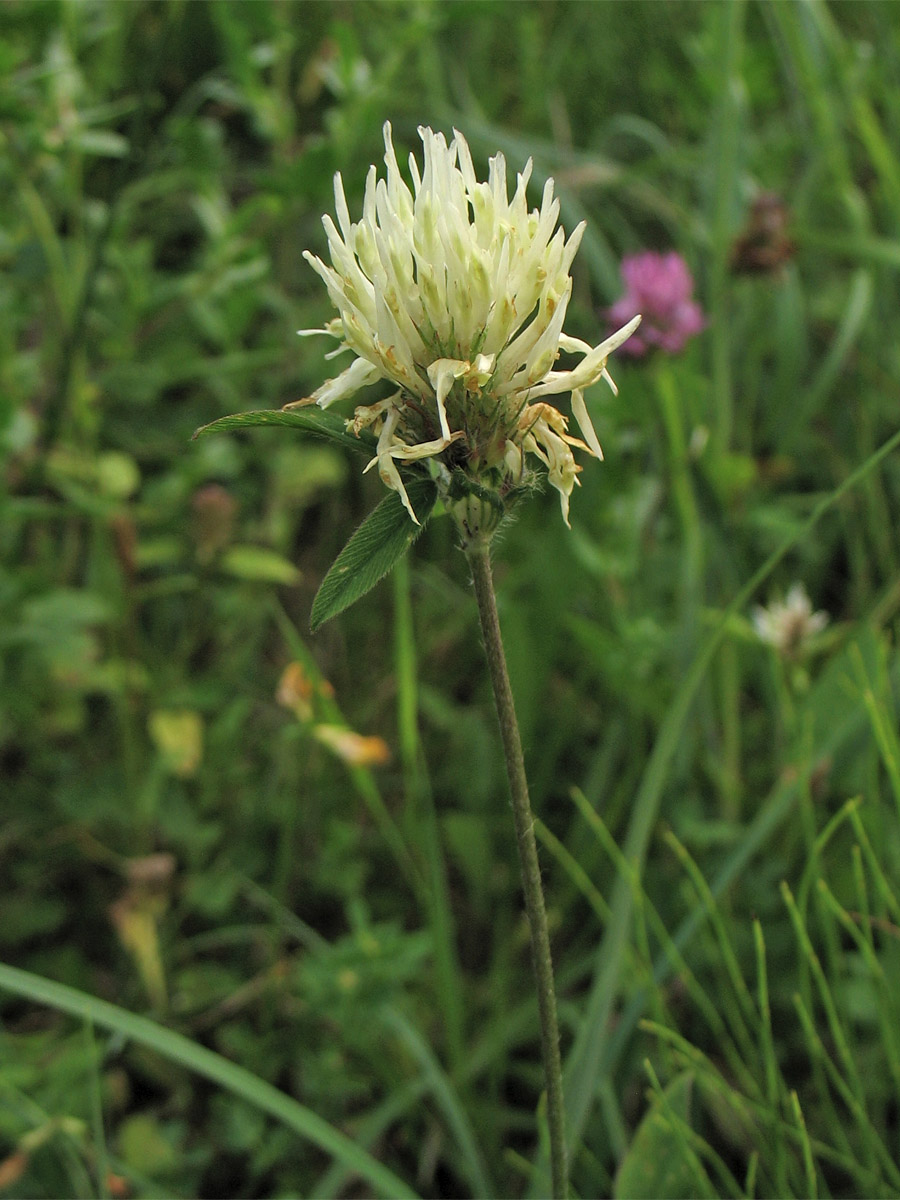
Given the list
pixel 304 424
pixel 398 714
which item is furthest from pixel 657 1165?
pixel 398 714

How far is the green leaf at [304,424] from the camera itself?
704 mm

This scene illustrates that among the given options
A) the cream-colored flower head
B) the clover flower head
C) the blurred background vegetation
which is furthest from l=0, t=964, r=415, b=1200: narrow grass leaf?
the clover flower head

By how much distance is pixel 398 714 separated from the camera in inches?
75.0

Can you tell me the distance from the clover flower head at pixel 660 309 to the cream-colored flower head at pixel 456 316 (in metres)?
1.08

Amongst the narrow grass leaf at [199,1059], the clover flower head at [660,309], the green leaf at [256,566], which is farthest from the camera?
the clover flower head at [660,309]

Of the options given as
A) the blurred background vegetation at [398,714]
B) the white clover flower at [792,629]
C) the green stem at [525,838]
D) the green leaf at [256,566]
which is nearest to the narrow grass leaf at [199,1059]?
the blurred background vegetation at [398,714]

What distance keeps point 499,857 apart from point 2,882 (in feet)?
2.62

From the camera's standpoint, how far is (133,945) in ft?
5.07

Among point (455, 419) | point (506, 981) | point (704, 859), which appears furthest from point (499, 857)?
point (455, 419)

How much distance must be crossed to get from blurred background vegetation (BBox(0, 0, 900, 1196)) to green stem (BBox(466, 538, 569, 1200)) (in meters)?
0.20

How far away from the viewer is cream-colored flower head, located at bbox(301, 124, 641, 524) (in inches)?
27.7

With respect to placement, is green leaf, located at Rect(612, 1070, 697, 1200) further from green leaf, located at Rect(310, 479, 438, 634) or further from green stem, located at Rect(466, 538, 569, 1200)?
green leaf, located at Rect(310, 479, 438, 634)

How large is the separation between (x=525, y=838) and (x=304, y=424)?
33cm

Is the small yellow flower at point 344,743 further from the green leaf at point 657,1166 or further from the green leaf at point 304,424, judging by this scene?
the green leaf at point 304,424
